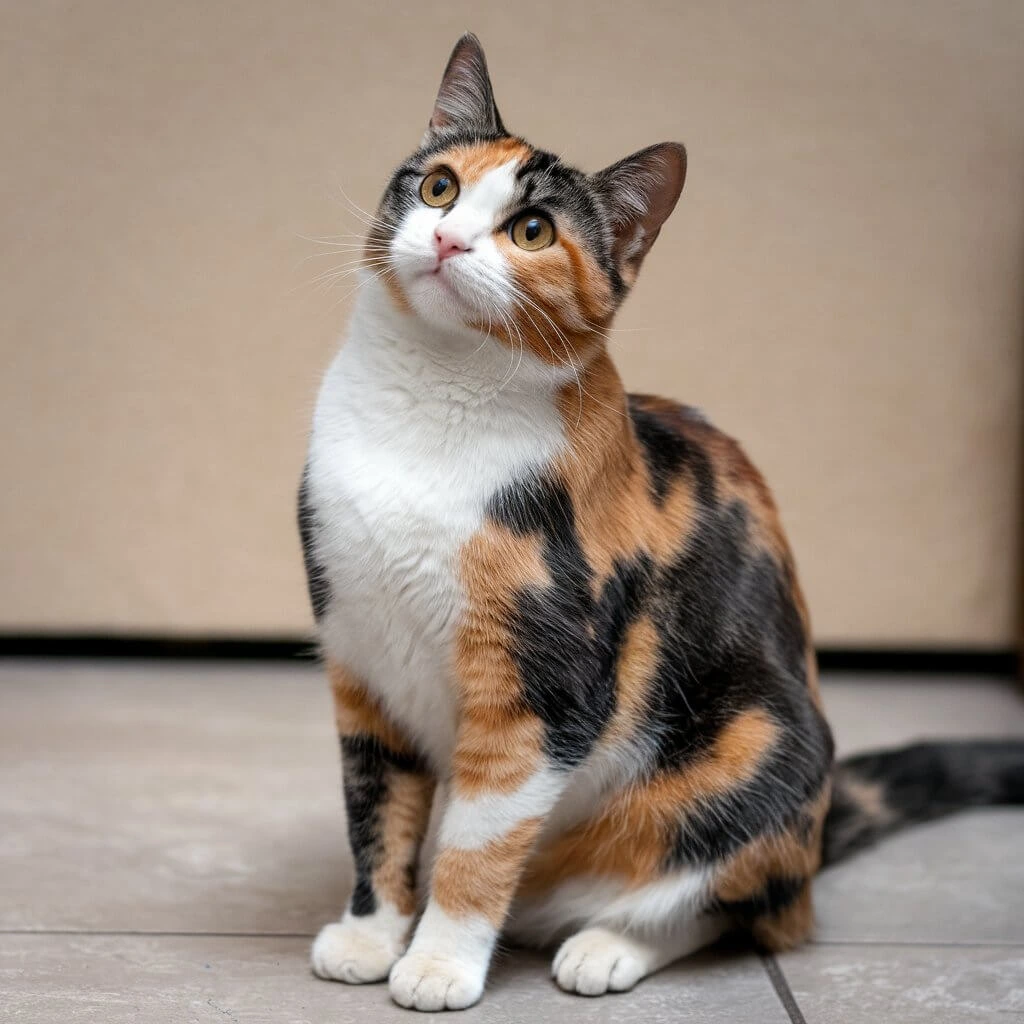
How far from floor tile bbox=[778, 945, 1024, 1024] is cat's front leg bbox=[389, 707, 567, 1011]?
0.36 m

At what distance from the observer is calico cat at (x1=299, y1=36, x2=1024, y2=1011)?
1373mm

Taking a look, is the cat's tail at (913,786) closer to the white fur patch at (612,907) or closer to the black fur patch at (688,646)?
the black fur patch at (688,646)

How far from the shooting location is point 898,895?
1782 mm

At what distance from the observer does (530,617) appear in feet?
4.50

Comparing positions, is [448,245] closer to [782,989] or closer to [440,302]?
[440,302]

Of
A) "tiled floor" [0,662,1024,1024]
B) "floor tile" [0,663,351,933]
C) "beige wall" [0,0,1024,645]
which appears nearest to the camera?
"tiled floor" [0,662,1024,1024]

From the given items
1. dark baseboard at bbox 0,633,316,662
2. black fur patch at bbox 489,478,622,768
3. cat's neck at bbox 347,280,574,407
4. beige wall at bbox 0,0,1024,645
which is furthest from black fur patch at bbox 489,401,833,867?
dark baseboard at bbox 0,633,316,662

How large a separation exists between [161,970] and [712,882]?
62cm

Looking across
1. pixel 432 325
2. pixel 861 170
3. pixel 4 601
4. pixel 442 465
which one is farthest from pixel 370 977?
pixel 861 170

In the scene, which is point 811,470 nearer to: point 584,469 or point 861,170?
point 861,170

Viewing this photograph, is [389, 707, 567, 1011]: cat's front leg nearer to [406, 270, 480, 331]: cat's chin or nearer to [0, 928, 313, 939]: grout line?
[0, 928, 313, 939]: grout line

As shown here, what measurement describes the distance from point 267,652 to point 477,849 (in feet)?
5.24

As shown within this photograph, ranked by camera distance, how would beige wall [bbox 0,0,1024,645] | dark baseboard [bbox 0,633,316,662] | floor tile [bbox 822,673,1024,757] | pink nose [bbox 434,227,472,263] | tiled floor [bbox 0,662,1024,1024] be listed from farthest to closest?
dark baseboard [bbox 0,633,316,662] < beige wall [bbox 0,0,1024,645] < floor tile [bbox 822,673,1024,757] < tiled floor [bbox 0,662,1024,1024] < pink nose [bbox 434,227,472,263]

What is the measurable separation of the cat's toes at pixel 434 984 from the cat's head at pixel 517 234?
0.64m
